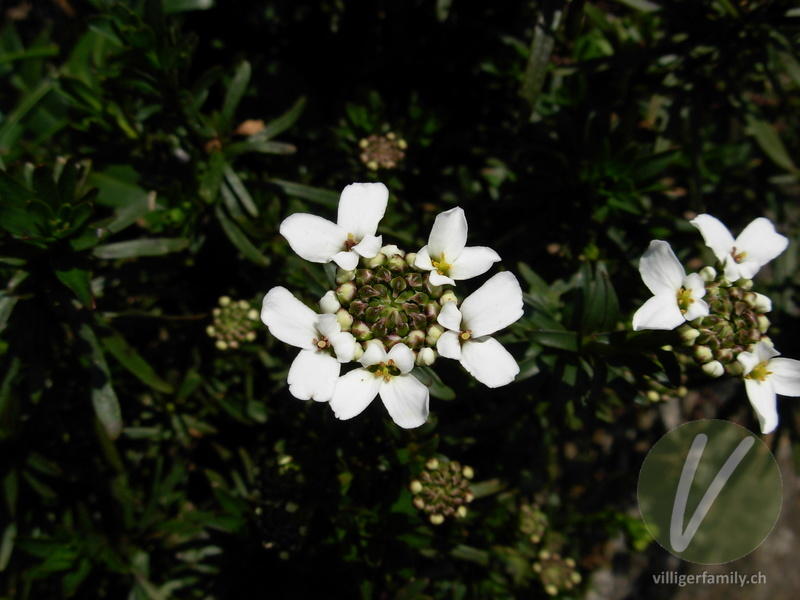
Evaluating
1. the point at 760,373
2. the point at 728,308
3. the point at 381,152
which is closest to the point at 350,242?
the point at 381,152

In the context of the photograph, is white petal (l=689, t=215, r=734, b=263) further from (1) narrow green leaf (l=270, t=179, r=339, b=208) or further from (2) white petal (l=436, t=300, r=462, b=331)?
(1) narrow green leaf (l=270, t=179, r=339, b=208)

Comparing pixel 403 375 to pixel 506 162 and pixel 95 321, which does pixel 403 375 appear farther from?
pixel 506 162

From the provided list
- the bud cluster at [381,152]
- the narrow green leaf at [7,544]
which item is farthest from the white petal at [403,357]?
the narrow green leaf at [7,544]

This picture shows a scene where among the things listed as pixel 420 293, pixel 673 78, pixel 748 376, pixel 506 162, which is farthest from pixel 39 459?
pixel 673 78

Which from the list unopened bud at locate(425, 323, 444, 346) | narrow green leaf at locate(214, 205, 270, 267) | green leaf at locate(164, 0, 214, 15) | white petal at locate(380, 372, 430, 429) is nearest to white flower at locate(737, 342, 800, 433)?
unopened bud at locate(425, 323, 444, 346)

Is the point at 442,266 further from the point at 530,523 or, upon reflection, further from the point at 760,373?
the point at 530,523

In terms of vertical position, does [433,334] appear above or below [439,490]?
above
